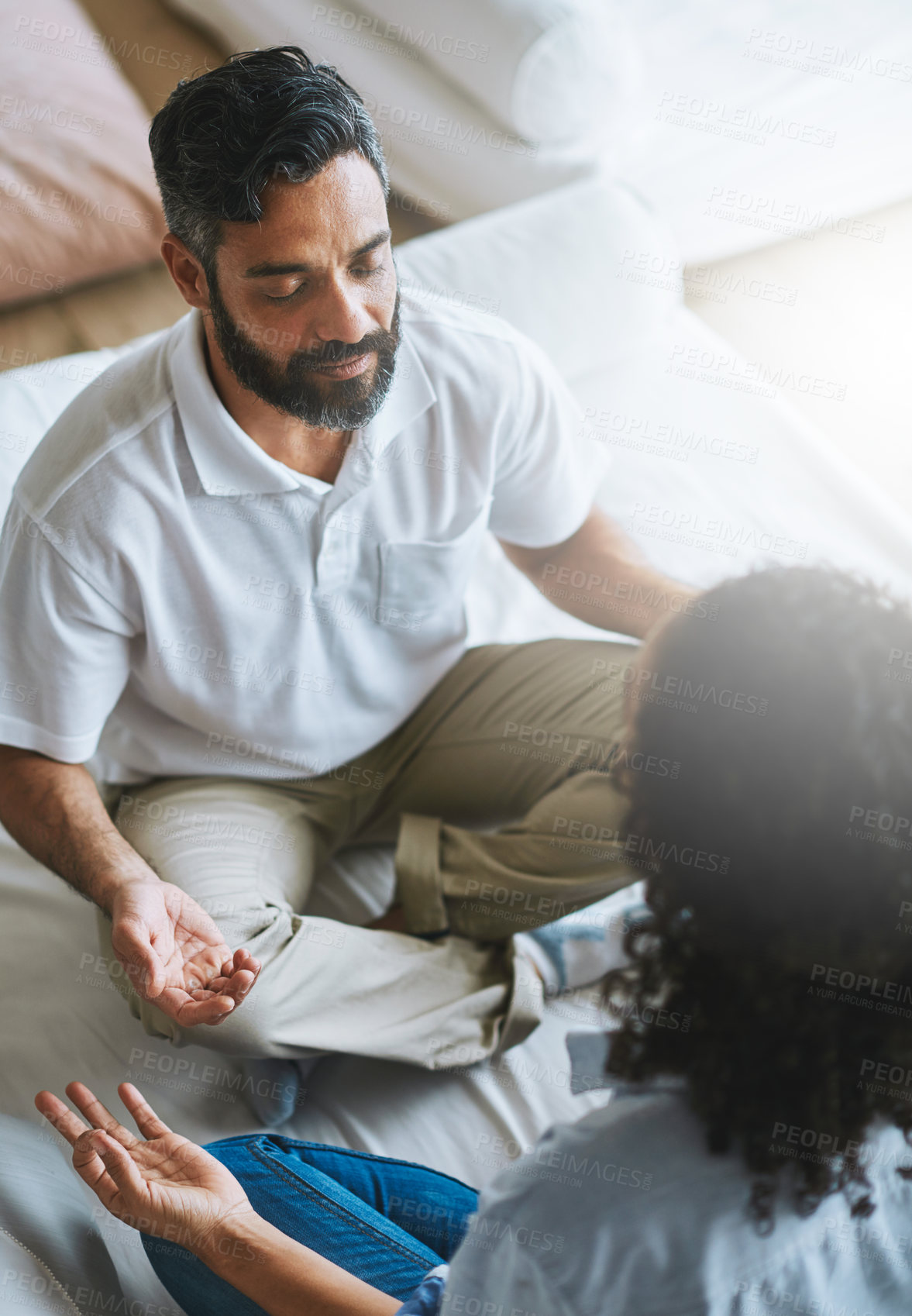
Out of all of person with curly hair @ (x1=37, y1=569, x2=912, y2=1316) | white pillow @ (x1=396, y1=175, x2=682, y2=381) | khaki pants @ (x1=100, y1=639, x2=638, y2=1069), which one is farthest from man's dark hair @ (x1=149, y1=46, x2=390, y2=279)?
white pillow @ (x1=396, y1=175, x2=682, y2=381)

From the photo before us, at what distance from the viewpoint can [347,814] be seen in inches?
46.1

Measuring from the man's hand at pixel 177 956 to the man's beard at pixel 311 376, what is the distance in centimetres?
46

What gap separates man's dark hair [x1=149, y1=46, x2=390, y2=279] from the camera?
2.61 ft

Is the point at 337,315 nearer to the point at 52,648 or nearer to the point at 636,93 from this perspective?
the point at 52,648

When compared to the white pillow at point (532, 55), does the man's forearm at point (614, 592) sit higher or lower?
lower

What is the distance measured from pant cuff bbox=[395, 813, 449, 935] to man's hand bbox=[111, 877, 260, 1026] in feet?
0.75

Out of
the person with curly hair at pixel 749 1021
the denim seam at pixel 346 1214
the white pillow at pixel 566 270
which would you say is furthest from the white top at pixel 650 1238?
the white pillow at pixel 566 270

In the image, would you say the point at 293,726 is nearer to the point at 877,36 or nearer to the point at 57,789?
the point at 57,789

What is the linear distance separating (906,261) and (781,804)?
1.96 meters

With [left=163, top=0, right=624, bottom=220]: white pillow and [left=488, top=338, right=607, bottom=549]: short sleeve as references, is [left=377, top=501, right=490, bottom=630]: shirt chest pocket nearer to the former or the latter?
[left=488, top=338, right=607, bottom=549]: short sleeve

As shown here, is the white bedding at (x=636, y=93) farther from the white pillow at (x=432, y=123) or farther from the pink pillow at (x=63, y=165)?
the pink pillow at (x=63, y=165)

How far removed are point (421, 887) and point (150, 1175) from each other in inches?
15.6

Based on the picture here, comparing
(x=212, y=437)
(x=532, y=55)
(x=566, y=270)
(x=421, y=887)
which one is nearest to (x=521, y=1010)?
(x=421, y=887)

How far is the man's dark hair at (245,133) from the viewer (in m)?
0.80
